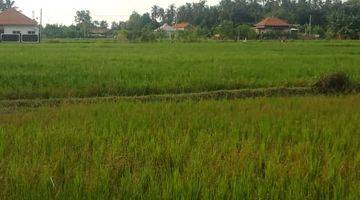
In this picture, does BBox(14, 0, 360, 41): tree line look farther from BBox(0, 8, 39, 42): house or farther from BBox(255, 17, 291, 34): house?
BBox(0, 8, 39, 42): house

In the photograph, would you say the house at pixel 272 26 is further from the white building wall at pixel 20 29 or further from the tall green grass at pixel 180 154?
the tall green grass at pixel 180 154

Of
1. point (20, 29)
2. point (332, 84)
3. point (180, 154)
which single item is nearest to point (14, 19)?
point (20, 29)

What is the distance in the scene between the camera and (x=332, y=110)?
21.1ft

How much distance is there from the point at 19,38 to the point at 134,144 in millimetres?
35856

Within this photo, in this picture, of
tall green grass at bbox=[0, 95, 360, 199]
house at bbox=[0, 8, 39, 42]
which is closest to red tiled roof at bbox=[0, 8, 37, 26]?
house at bbox=[0, 8, 39, 42]

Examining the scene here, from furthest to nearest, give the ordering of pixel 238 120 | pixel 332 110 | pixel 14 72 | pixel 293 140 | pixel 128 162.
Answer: pixel 14 72, pixel 332 110, pixel 238 120, pixel 293 140, pixel 128 162

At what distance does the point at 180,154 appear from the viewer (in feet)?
12.8

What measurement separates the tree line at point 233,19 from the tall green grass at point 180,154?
36.6 m

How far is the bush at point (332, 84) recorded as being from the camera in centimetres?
902

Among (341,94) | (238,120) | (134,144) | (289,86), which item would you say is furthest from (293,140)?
(289,86)

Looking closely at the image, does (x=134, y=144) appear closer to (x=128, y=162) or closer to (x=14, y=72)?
(x=128, y=162)

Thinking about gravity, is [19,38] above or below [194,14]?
below

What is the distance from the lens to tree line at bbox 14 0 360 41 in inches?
1806

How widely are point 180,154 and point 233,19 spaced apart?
61620 mm
